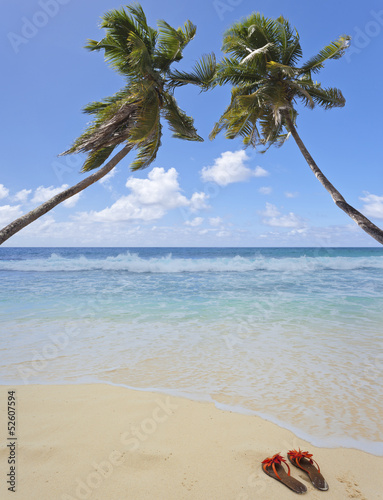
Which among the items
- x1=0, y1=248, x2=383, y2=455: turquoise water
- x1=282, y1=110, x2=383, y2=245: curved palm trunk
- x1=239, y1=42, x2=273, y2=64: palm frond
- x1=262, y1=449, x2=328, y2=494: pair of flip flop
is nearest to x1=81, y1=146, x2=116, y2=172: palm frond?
x1=239, y1=42, x2=273, y2=64: palm frond

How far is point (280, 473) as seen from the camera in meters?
3.06

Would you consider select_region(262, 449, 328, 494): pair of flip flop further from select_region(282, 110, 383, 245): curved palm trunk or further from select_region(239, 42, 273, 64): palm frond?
select_region(239, 42, 273, 64): palm frond

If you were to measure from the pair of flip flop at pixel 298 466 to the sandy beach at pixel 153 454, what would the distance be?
61 millimetres

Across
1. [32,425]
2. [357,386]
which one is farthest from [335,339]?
[32,425]

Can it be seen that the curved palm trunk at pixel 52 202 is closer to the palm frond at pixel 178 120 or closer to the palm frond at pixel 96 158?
the palm frond at pixel 96 158

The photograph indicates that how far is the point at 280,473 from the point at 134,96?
8.06 meters

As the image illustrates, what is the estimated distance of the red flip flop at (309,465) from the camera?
9.57ft

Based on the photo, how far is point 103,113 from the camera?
739 cm

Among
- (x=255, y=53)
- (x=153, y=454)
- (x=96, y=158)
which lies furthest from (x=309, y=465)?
(x=255, y=53)

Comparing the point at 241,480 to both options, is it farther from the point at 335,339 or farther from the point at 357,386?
the point at 335,339

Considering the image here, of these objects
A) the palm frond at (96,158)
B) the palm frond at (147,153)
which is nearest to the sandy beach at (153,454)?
the palm frond at (96,158)

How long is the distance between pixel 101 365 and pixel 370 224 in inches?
221

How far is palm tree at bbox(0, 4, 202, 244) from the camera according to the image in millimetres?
7156

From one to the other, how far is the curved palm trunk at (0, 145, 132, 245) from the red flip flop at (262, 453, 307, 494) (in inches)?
162
